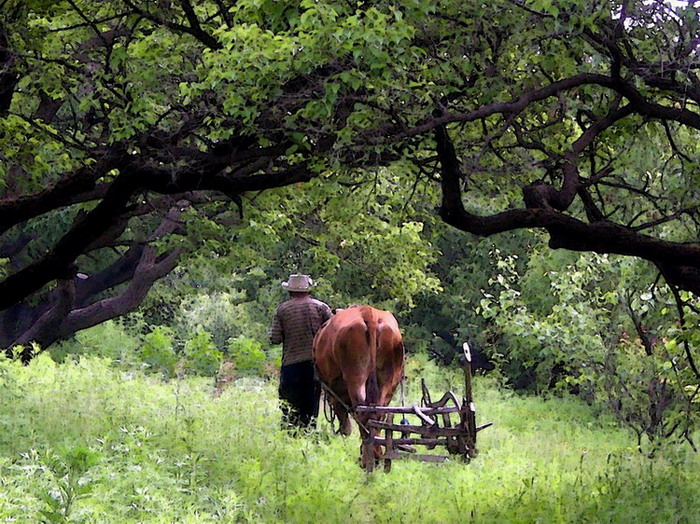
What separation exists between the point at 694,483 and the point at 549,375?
20438mm

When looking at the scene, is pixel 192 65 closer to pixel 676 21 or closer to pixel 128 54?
pixel 128 54

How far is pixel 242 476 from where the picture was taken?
931cm

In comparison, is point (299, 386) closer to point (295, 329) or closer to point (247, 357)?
point (295, 329)

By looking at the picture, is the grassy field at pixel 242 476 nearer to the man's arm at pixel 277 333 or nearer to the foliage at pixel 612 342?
the man's arm at pixel 277 333

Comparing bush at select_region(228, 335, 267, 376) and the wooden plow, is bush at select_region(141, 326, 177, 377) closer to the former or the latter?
bush at select_region(228, 335, 267, 376)

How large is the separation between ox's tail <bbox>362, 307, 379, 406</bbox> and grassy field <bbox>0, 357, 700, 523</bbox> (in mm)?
652

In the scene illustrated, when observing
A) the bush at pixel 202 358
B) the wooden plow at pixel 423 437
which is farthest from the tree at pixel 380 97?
the bush at pixel 202 358

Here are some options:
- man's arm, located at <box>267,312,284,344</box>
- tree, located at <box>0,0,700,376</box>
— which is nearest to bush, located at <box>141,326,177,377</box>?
man's arm, located at <box>267,312,284,344</box>

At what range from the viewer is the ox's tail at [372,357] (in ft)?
42.7

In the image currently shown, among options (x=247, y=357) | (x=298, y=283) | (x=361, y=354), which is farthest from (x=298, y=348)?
(x=247, y=357)

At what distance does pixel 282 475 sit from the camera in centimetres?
977

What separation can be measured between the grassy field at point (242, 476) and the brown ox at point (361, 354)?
754 millimetres

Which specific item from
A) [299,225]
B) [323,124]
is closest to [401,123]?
[323,124]

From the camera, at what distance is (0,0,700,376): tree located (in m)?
8.31
